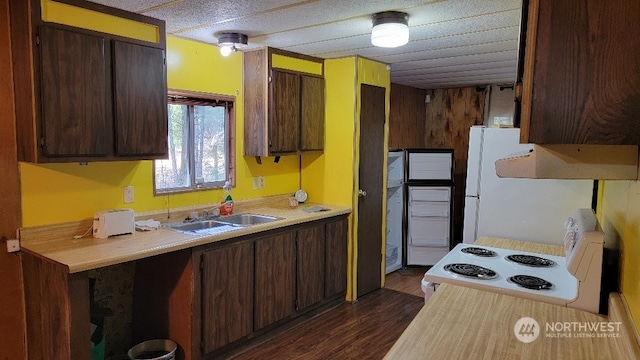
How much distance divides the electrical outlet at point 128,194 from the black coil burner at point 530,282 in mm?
2364

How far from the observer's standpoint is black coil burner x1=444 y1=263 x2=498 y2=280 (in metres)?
2.03

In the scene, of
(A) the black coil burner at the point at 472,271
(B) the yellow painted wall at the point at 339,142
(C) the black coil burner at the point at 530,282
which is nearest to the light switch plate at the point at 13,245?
(A) the black coil burner at the point at 472,271

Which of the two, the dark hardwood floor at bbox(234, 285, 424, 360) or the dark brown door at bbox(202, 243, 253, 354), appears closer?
the dark brown door at bbox(202, 243, 253, 354)

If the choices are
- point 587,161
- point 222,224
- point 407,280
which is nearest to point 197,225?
point 222,224

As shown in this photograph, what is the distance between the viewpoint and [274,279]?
3.25m

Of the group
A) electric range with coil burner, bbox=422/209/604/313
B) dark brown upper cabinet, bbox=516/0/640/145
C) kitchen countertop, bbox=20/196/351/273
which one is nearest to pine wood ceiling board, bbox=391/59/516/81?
electric range with coil burner, bbox=422/209/604/313

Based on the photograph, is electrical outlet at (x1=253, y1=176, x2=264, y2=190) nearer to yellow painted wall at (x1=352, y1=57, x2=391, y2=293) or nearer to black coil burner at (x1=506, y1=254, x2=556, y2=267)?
yellow painted wall at (x1=352, y1=57, x2=391, y2=293)

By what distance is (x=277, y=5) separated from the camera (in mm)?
2312

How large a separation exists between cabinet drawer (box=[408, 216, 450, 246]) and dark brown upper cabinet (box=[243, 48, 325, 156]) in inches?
77.5

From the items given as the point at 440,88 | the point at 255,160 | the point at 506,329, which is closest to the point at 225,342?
the point at 255,160

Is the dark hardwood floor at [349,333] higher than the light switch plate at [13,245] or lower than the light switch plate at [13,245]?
lower

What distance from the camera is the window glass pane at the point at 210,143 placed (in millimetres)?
3391

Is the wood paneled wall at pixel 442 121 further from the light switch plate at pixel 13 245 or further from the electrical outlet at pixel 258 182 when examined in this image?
the light switch plate at pixel 13 245

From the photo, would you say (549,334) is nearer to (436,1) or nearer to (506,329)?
(506,329)
